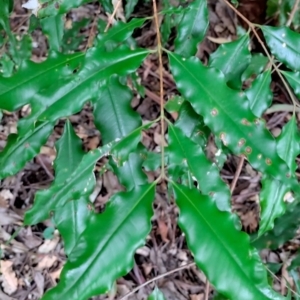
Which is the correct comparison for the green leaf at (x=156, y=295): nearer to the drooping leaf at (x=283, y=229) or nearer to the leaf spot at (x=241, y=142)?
the leaf spot at (x=241, y=142)

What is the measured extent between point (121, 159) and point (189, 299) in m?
0.91

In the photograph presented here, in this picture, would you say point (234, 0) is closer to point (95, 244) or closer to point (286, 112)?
point (95, 244)

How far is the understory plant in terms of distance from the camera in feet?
2.07

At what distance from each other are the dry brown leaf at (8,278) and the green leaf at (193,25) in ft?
3.05

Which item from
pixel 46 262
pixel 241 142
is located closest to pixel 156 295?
pixel 241 142

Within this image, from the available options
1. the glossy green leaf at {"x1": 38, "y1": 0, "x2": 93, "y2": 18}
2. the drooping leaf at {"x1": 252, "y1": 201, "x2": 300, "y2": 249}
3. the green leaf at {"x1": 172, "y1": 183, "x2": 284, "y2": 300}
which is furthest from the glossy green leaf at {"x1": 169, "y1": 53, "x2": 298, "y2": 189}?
the drooping leaf at {"x1": 252, "y1": 201, "x2": 300, "y2": 249}

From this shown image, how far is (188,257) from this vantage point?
61.2 inches

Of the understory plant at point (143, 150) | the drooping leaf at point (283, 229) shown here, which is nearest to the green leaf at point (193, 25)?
the understory plant at point (143, 150)

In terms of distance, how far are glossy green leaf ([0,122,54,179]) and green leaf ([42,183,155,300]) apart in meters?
0.26

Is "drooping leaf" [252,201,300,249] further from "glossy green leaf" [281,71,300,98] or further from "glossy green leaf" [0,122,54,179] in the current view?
"glossy green leaf" [0,122,54,179]

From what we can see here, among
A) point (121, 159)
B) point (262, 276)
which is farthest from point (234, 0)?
point (262, 276)

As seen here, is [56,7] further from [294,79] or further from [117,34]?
[294,79]

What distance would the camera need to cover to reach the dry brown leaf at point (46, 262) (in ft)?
4.97

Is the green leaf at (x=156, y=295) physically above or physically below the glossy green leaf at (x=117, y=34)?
below
